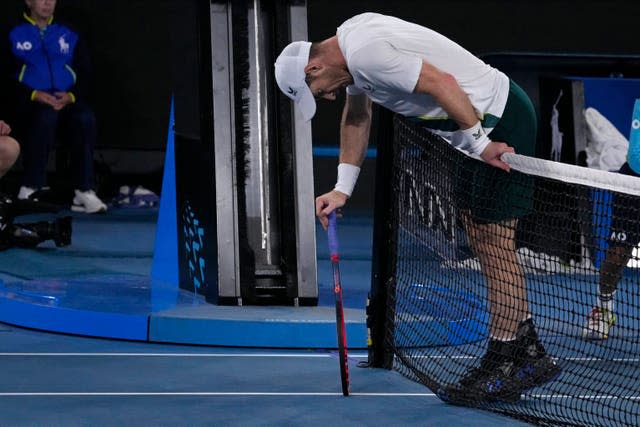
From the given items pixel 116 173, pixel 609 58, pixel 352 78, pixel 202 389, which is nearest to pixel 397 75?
pixel 352 78

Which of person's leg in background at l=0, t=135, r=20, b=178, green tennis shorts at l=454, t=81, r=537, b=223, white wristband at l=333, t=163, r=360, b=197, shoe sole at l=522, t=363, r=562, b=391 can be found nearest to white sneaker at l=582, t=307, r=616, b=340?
shoe sole at l=522, t=363, r=562, b=391

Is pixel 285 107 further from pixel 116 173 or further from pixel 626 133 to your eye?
pixel 116 173

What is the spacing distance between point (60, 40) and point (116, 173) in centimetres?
151

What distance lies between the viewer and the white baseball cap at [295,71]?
468 cm

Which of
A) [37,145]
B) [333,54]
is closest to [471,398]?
[333,54]

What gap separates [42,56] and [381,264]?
6.17m

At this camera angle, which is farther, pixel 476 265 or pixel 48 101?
pixel 48 101

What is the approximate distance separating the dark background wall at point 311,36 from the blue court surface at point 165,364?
4218 millimetres

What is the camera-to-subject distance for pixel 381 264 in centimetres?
521

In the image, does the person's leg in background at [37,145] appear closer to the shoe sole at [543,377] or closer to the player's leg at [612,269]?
the player's leg at [612,269]

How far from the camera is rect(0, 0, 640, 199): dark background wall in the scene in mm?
11586

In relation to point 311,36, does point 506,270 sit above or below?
below

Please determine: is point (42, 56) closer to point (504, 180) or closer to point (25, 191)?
point (25, 191)

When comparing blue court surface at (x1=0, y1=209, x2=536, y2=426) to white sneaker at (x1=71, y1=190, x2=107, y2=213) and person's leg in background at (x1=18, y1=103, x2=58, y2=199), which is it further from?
white sneaker at (x1=71, y1=190, x2=107, y2=213)
